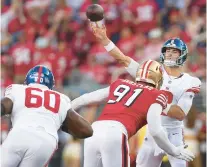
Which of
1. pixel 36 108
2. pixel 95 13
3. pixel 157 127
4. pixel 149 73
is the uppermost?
pixel 95 13

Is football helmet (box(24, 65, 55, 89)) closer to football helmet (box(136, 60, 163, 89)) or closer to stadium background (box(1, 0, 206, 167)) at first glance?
football helmet (box(136, 60, 163, 89))

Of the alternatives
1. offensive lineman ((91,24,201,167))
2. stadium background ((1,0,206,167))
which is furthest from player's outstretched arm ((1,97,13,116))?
stadium background ((1,0,206,167))

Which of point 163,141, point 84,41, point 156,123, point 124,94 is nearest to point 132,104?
point 124,94

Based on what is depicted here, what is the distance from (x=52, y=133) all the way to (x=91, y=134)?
1.22 feet

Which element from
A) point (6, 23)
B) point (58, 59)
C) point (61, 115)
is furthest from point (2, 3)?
point (61, 115)

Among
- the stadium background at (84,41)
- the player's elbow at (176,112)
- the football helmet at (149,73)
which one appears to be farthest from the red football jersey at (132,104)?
the stadium background at (84,41)

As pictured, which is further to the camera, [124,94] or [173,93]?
[173,93]

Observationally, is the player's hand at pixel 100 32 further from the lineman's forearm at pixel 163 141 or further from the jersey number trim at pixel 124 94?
the lineman's forearm at pixel 163 141

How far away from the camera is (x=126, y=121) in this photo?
22.7 ft

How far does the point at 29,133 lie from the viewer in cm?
637

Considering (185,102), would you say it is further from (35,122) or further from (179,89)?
(35,122)

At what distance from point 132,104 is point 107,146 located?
1.66ft

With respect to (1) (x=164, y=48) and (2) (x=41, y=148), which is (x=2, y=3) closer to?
(1) (x=164, y=48)

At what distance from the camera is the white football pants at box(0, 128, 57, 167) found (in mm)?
6324
